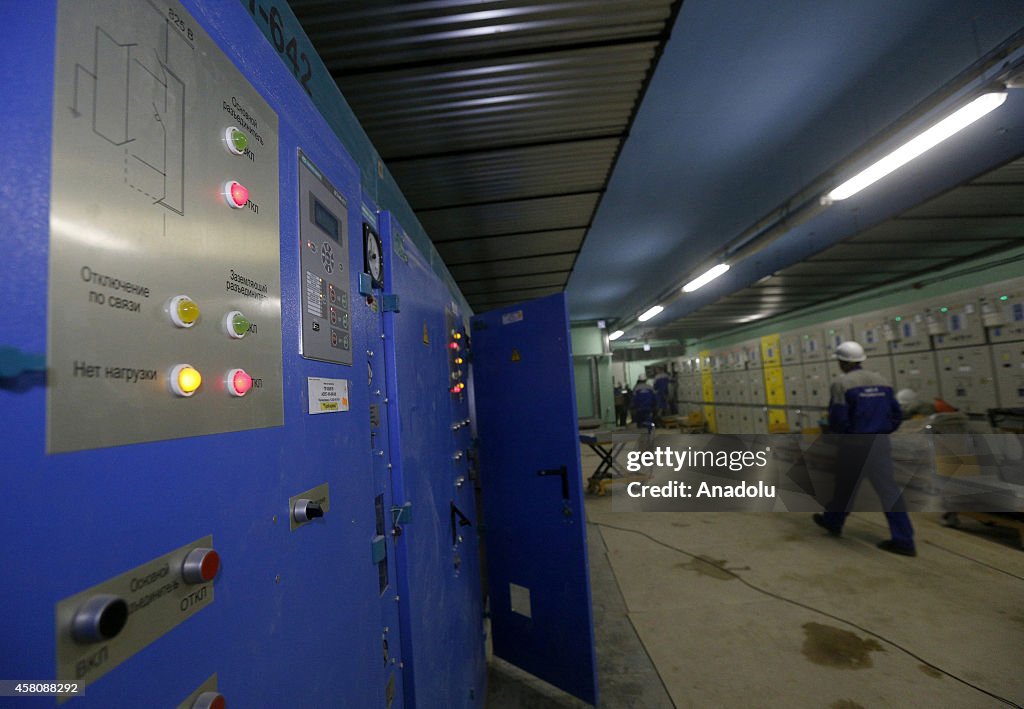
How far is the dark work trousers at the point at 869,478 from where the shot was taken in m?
4.16

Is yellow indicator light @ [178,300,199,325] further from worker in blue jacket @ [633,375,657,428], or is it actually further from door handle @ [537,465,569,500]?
worker in blue jacket @ [633,375,657,428]

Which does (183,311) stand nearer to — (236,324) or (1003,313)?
(236,324)

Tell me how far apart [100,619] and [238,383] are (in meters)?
0.37

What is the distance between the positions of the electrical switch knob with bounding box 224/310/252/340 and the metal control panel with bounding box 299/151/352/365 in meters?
0.21

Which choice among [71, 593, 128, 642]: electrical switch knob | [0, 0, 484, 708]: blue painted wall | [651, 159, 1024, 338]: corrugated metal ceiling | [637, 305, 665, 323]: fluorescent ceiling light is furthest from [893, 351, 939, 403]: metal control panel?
[71, 593, 128, 642]: electrical switch knob

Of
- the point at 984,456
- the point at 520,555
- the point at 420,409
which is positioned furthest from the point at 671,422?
the point at 420,409

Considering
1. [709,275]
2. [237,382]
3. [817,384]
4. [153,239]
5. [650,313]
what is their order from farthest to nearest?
1. [650,313]
2. [817,384]
3. [709,275]
4. [237,382]
5. [153,239]

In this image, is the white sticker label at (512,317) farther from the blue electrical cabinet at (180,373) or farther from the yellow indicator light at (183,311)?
the yellow indicator light at (183,311)

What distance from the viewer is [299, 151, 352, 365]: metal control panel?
1.01m

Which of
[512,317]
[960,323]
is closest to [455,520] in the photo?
[512,317]

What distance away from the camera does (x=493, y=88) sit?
212 centimetres

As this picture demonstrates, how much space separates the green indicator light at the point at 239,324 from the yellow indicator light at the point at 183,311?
0.08 m

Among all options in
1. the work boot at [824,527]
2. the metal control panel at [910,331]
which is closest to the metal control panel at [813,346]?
the metal control panel at [910,331]

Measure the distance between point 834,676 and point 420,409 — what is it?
3059 mm
